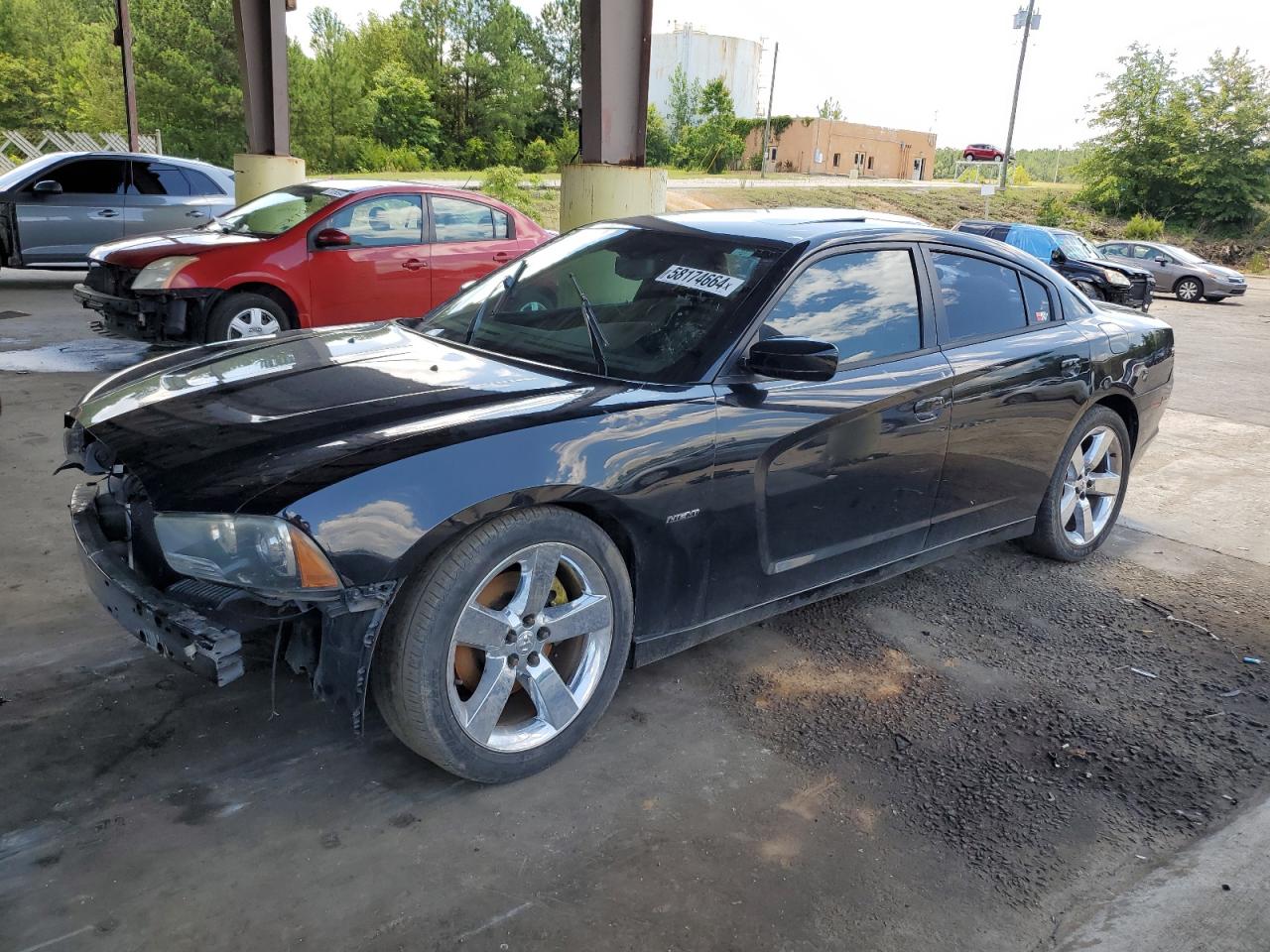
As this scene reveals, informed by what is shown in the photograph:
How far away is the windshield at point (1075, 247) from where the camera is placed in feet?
56.9

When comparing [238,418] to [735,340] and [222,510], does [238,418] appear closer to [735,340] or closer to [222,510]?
[222,510]

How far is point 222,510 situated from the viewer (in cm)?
241

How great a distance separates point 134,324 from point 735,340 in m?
5.88

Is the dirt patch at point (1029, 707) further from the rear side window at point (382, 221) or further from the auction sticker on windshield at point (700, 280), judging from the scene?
the rear side window at point (382, 221)

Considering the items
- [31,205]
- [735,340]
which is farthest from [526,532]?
[31,205]

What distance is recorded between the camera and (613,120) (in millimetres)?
7570

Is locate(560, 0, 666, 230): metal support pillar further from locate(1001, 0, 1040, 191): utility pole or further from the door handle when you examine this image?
locate(1001, 0, 1040, 191): utility pole

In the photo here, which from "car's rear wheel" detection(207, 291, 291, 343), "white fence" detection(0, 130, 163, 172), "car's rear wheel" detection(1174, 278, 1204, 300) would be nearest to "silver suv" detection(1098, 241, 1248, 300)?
"car's rear wheel" detection(1174, 278, 1204, 300)

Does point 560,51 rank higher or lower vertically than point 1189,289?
higher

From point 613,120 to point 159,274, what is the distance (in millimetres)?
3576

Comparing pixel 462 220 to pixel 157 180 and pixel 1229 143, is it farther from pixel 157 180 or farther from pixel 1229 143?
pixel 1229 143

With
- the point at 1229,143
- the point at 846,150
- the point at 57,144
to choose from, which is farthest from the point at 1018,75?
the point at 57,144

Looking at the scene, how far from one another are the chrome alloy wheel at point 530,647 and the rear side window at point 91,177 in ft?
37.0

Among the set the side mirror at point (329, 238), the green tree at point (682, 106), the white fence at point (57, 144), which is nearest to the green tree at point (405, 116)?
the green tree at point (682, 106)
